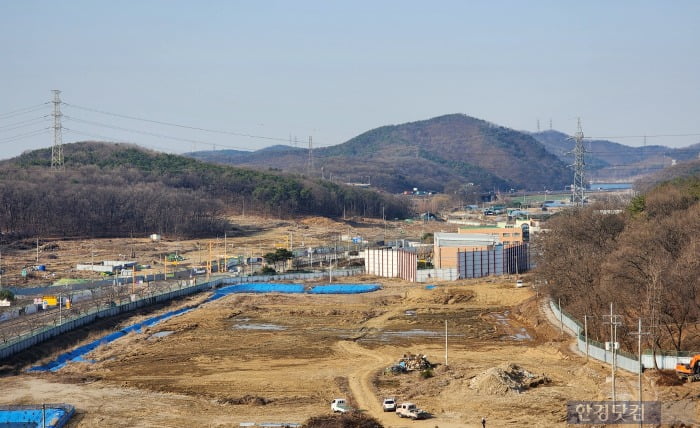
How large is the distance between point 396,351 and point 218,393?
7.55 m

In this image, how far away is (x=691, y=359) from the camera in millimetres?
21547

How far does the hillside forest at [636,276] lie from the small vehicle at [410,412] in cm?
569

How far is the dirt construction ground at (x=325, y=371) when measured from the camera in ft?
65.7

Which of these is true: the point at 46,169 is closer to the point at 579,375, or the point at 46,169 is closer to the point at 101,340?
the point at 101,340

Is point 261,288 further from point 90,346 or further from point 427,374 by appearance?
point 427,374

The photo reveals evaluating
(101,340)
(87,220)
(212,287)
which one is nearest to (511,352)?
(101,340)

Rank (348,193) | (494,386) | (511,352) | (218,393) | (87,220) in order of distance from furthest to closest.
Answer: (348,193), (87,220), (511,352), (218,393), (494,386)

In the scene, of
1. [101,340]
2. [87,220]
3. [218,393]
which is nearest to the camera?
[218,393]

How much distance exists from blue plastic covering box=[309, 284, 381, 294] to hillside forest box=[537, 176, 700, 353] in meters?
8.76

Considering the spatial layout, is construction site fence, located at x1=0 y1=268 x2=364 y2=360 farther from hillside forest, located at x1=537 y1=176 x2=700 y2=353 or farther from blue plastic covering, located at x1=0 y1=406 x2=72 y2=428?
hillside forest, located at x1=537 y1=176 x2=700 y2=353

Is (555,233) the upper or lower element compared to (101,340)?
upper

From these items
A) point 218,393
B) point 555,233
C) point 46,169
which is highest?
point 46,169

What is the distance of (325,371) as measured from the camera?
25.1 m

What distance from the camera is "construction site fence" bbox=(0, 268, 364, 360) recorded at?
1097 inches
